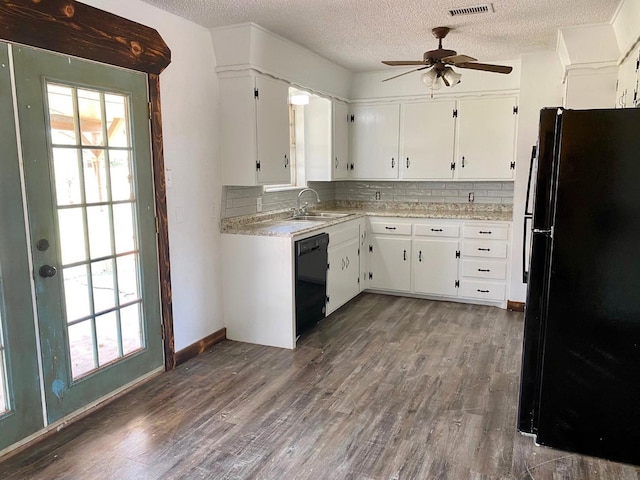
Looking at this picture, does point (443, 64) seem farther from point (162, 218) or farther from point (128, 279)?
point (128, 279)

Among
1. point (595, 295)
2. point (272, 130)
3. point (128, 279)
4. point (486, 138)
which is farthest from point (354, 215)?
point (595, 295)

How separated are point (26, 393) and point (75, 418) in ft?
1.18

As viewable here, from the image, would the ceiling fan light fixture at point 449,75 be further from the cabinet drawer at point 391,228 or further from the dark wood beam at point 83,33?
the dark wood beam at point 83,33

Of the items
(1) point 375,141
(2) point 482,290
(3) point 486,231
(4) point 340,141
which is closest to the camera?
(3) point 486,231

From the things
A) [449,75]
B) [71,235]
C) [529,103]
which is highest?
[449,75]

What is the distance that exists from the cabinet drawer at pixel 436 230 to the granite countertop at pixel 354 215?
10cm

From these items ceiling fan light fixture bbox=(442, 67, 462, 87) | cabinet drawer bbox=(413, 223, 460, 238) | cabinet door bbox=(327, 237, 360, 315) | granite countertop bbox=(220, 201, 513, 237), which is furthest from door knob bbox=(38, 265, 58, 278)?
cabinet drawer bbox=(413, 223, 460, 238)

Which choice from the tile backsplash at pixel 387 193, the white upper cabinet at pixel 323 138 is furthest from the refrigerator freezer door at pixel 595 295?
the white upper cabinet at pixel 323 138

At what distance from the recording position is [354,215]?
4875 millimetres

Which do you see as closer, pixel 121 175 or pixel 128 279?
pixel 121 175

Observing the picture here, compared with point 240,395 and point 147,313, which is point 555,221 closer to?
point 240,395

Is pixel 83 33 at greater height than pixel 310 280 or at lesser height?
greater

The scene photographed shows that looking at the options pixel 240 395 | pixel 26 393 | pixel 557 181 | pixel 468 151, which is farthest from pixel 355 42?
pixel 26 393

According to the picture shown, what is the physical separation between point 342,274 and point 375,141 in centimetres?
168
